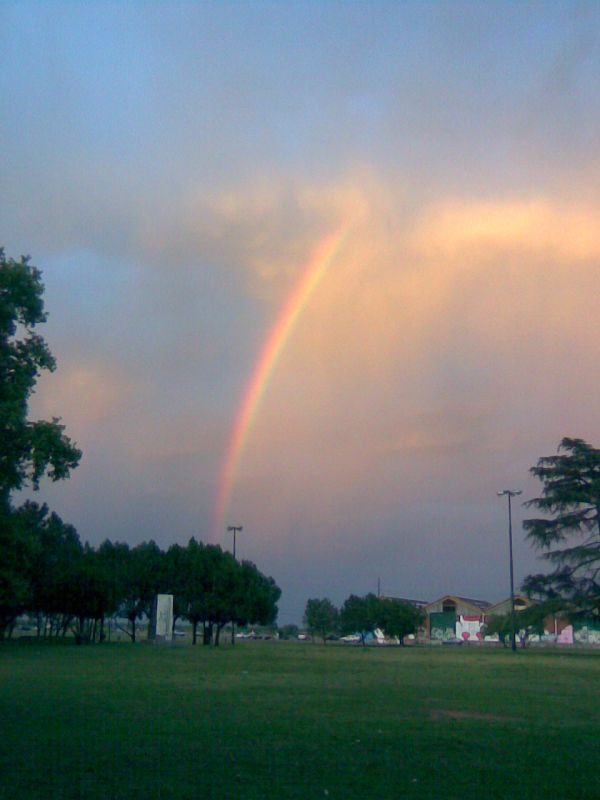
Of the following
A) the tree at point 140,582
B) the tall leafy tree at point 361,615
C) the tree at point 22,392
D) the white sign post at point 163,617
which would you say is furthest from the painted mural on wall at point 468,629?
the tree at point 22,392

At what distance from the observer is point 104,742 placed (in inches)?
488

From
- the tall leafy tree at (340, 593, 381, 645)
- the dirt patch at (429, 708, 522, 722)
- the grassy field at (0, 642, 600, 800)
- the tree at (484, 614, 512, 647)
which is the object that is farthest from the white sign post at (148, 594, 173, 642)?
the dirt patch at (429, 708, 522, 722)

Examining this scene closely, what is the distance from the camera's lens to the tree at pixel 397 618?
100062 mm

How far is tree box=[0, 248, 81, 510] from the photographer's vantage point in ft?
91.1

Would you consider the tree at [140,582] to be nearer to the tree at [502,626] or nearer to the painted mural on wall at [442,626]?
the tree at [502,626]

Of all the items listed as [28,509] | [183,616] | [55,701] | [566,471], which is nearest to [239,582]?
[183,616]

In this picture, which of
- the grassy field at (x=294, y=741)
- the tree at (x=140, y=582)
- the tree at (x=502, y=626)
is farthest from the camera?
the tree at (x=140, y=582)

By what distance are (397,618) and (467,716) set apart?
86.0 metres

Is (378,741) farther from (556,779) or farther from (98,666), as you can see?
(98,666)

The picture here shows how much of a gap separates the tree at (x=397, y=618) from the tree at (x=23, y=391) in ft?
247

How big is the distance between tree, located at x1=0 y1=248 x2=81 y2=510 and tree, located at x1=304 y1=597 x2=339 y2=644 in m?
106

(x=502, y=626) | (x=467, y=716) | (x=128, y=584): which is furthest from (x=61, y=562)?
(x=467, y=716)

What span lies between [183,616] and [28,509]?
57.0 ft

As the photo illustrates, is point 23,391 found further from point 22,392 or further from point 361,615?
point 361,615
